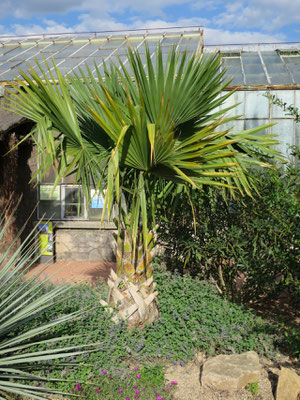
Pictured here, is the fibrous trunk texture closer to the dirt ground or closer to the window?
the dirt ground

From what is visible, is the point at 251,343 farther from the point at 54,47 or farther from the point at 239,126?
the point at 54,47

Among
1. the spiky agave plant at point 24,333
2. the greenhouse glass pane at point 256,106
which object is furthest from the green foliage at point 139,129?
the greenhouse glass pane at point 256,106

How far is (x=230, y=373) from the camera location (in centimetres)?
398

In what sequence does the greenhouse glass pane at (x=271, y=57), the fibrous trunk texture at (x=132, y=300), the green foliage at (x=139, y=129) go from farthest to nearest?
the greenhouse glass pane at (x=271, y=57) < the fibrous trunk texture at (x=132, y=300) < the green foliage at (x=139, y=129)

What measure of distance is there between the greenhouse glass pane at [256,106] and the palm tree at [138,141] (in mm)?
4902

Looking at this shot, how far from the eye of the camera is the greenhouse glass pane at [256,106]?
31.3 feet

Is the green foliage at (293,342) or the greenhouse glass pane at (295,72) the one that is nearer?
the green foliage at (293,342)

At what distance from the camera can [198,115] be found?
4398mm

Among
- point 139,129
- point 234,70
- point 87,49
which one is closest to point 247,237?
point 139,129

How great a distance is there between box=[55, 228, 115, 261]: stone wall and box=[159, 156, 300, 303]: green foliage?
3.93 metres

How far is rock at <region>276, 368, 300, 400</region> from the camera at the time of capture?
3.61 metres

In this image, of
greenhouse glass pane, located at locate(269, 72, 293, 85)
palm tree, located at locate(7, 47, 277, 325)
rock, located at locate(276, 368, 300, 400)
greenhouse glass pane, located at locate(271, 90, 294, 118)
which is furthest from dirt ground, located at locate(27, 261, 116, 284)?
greenhouse glass pane, located at locate(269, 72, 293, 85)

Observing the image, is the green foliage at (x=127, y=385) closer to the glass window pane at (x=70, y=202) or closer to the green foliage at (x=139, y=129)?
the green foliage at (x=139, y=129)

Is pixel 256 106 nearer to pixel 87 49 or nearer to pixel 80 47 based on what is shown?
pixel 87 49
